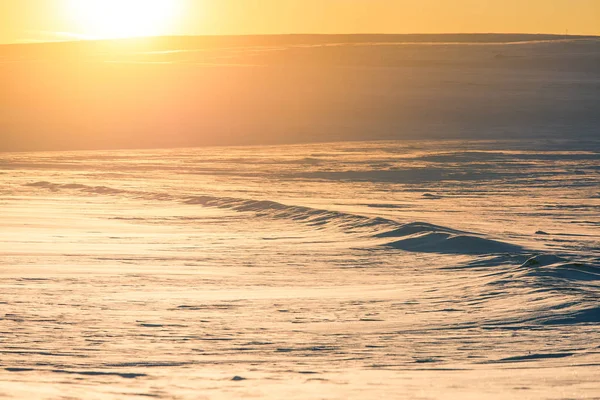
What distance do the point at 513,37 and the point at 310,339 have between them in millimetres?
87981

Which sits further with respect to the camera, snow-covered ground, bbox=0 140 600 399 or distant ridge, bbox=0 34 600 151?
distant ridge, bbox=0 34 600 151

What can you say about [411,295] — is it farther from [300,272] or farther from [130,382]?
[130,382]

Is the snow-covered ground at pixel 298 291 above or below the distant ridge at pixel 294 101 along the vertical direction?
below

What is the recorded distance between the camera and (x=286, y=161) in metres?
21.9

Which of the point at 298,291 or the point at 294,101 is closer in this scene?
the point at 298,291

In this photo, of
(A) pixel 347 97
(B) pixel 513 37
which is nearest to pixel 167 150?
(A) pixel 347 97

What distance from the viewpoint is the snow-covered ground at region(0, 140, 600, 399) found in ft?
16.8

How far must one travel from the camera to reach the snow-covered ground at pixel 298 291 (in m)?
5.13

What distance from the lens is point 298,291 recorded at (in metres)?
8.02

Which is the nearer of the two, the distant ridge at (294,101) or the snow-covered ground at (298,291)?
the snow-covered ground at (298,291)

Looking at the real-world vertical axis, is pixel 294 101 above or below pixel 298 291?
above

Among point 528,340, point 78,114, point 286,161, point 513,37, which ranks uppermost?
point 513,37

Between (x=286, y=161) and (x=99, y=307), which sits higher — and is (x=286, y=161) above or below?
above

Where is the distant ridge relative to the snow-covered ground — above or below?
above
